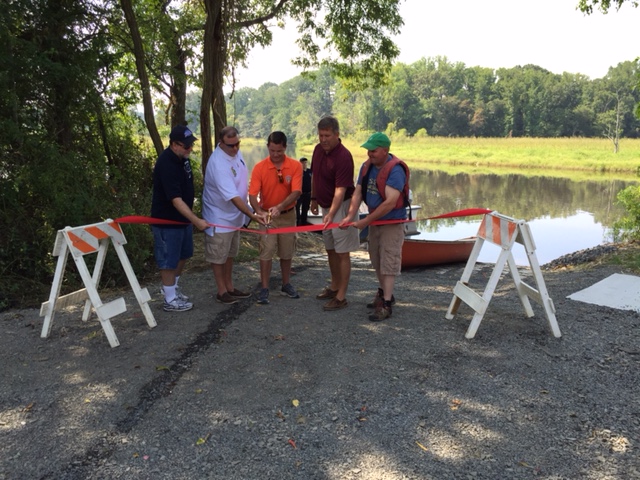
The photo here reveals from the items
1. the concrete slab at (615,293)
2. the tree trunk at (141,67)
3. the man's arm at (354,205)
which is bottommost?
the concrete slab at (615,293)

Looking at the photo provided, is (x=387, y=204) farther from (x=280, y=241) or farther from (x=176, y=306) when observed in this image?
(x=176, y=306)

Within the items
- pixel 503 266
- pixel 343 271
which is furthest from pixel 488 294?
pixel 343 271

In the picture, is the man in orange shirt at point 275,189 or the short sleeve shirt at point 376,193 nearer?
the short sleeve shirt at point 376,193

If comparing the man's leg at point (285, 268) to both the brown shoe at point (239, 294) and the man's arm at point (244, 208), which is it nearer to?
the brown shoe at point (239, 294)

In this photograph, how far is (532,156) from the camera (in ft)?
151

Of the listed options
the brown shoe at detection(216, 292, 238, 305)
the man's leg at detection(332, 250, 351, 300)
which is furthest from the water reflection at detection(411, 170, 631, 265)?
the brown shoe at detection(216, 292, 238, 305)

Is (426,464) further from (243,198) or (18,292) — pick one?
(18,292)

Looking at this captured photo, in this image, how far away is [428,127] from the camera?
95.4 m

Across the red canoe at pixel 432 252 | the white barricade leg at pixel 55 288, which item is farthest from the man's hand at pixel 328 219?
the red canoe at pixel 432 252

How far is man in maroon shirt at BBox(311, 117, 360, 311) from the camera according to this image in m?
5.26

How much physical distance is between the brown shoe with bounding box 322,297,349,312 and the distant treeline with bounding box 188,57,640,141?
2638 inches

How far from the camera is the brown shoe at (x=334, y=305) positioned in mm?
5645

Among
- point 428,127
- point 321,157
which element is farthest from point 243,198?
point 428,127

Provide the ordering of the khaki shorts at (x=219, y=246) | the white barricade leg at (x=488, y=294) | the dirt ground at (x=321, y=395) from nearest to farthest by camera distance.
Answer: the dirt ground at (x=321, y=395)
the white barricade leg at (x=488, y=294)
the khaki shorts at (x=219, y=246)
